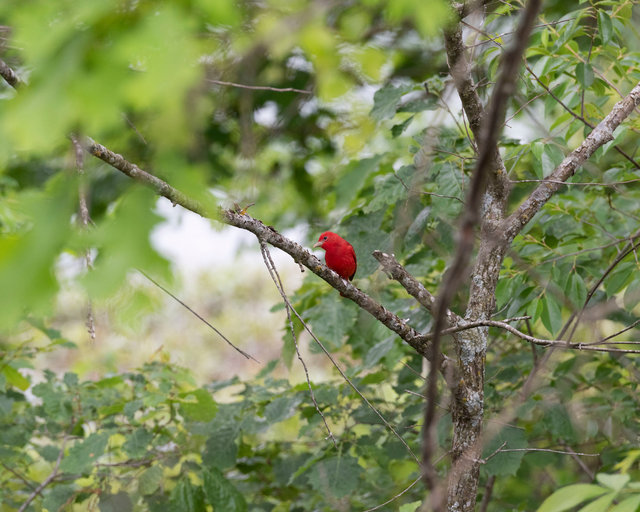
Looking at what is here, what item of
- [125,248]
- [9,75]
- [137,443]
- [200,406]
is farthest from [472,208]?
[137,443]

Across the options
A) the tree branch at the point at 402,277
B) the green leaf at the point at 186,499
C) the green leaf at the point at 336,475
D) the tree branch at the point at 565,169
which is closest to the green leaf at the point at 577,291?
the tree branch at the point at 565,169

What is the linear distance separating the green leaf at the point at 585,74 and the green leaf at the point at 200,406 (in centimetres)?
206

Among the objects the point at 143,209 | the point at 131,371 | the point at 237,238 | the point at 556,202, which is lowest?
the point at 143,209

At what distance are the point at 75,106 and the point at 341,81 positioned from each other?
16.0 inches

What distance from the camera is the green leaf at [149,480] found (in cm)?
317

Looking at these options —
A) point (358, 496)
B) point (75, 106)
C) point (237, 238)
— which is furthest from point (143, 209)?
point (237, 238)

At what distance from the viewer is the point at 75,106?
78 centimetres

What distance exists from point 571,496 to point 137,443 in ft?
7.77

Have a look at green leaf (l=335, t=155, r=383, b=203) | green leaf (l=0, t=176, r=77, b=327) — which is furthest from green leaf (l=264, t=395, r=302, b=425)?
green leaf (l=0, t=176, r=77, b=327)

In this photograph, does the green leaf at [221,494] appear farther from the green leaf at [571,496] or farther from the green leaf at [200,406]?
the green leaf at [571,496]

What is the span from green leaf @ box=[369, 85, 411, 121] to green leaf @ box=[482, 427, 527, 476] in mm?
1436

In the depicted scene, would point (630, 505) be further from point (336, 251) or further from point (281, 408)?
point (336, 251)

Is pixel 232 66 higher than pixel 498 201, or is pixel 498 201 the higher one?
pixel 498 201

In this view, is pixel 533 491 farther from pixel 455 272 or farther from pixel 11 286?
pixel 11 286
